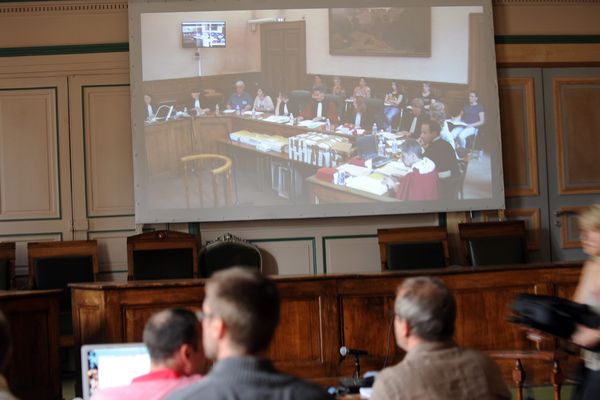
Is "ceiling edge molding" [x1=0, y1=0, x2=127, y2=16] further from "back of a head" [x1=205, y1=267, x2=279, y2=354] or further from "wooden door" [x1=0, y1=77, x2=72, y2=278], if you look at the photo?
"back of a head" [x1=205, y1=267, x2=279, y2=354]

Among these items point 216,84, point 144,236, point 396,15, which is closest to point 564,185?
point 396,15

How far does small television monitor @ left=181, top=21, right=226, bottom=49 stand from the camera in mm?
7184

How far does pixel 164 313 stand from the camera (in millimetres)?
2254

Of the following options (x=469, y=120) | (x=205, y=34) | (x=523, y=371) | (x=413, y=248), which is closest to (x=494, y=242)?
(x=413, y=248)

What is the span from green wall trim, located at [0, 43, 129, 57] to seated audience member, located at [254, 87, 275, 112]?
4.08 feet

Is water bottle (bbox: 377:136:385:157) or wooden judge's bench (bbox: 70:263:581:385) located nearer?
wooden judge's bench (bbox: 70:263:581:385)

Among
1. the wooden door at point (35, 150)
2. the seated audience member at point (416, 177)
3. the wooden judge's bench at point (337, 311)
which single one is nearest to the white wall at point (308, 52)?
the seated audience member at point (416, 177)

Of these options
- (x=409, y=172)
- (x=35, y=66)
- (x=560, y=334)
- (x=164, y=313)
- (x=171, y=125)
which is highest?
(x=35, y=66)

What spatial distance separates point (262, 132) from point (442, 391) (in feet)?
17.3

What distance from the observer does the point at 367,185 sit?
723cm

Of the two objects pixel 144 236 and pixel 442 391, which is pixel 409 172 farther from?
pixel 442 391

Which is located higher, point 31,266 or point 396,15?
point 396,15

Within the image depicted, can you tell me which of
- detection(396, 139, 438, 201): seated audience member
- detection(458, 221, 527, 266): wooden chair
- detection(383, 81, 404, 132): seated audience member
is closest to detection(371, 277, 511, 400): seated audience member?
detection(458, 221, 527, 266): wooden chair

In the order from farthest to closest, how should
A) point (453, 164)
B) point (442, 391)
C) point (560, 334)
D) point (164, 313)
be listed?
1. point (453, 164)
2. point (560, 334)
3. point (164, 313)
4. point (442, 391)
